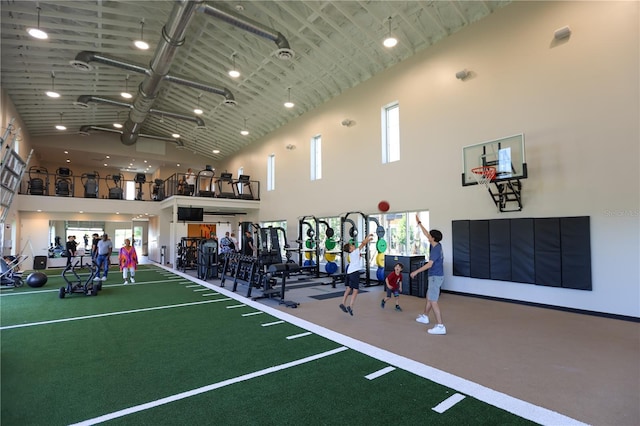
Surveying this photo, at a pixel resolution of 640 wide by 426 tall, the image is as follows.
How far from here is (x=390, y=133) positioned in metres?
9.40

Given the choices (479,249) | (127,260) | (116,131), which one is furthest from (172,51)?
(116,131)

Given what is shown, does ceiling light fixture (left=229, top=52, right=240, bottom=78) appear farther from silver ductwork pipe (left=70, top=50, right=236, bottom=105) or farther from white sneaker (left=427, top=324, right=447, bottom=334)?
white sneaker (left=427, top=324, right=447, bottom=334)

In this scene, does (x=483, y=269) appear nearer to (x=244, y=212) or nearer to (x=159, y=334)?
(x=159, y=334)

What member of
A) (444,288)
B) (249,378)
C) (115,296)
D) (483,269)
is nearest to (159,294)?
(115,296)

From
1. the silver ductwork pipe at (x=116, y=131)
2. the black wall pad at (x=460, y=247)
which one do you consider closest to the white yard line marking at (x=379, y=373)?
the black wall pad at (x=460, y=247)

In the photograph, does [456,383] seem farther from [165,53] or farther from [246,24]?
[165,53]

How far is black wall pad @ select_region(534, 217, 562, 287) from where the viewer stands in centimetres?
596

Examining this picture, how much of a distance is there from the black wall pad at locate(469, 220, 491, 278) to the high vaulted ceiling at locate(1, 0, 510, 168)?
4.73 m

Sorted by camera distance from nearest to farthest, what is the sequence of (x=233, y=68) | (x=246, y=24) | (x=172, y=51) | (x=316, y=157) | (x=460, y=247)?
(x=246, y=24)
(x=460, y=247)
(x=172, y=51)
(x=233, y=68)
(x=316, y=157)

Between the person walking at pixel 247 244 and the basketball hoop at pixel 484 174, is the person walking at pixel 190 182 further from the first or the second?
the basketball hoop at pixel 484 174

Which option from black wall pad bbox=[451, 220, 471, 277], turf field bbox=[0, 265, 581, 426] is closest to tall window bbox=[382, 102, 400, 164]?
Answer: black wall pad bbox=[451, 220, 471, 277]

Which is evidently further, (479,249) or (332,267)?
(332,267)

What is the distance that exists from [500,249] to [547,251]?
0.85 m

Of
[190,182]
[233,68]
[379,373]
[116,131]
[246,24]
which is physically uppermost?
[233,68]
